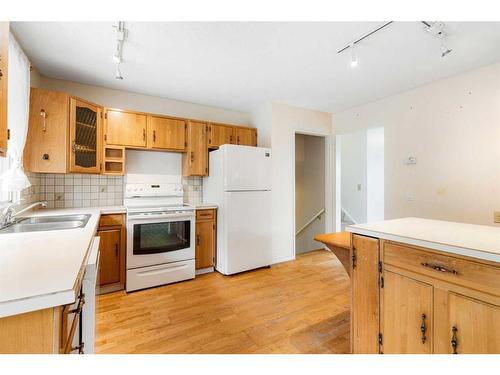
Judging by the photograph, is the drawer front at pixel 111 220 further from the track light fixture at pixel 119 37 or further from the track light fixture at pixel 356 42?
the track light fixture at pixel 356 42

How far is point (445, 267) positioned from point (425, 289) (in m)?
0.16

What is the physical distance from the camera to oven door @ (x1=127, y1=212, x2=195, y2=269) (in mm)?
2555

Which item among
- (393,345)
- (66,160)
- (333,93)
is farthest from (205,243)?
(333,93)

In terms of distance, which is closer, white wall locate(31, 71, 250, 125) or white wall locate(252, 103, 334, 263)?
white wall locate(31, 71, 250, 125)

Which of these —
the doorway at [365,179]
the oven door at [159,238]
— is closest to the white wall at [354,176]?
the doorway at [365,179]

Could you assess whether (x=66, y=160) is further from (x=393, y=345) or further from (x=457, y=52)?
(x=457, y=52)

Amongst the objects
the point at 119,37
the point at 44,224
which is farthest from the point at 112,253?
the point at 119,37

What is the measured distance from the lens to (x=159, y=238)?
2.72m

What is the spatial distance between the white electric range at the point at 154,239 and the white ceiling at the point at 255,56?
4.50 feet

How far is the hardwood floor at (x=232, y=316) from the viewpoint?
1688mm

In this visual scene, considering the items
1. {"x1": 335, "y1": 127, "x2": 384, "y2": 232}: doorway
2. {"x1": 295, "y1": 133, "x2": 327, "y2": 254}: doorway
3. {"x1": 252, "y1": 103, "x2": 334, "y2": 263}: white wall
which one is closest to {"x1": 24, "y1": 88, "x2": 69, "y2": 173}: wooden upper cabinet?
{"x1": 252, "y1": 103, "x2": 334, "y2": 263}: white wall

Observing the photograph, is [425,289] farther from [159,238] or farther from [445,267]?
[159,238]

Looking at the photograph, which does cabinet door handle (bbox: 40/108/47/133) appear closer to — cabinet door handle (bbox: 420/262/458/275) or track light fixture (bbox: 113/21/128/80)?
track light fixture (bbox: 113/21/128/80)
